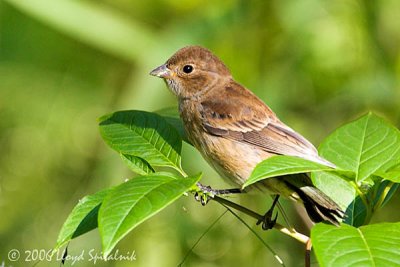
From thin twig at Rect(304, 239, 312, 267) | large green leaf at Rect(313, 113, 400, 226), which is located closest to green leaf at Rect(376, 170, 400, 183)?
large green leaf at Rect(313, 113, 400, 226)

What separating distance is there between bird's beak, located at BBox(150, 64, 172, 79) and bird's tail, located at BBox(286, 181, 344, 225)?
1.08m

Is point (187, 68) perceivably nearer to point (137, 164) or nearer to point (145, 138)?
point (145, 138)

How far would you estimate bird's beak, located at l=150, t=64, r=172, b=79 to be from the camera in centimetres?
397

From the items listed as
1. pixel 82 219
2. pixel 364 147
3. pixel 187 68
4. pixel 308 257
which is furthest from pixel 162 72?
pixel 308 257

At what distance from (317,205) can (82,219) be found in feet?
4.27

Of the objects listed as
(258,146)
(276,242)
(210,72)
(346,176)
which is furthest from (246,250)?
(346,176)

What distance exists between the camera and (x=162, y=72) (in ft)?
13.2

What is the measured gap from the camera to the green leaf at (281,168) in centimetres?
193

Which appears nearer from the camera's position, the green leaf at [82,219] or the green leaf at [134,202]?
the green leaf at [134,202]

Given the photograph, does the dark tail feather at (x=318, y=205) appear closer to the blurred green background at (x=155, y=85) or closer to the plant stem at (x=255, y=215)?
the plant stem at (x=255, y=215)

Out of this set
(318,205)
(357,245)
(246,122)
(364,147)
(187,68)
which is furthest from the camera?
(187,68)

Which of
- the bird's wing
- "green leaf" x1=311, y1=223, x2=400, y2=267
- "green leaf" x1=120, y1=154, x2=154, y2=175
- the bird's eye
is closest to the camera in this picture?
"green leaf" x1=311, y1=223, x2=400, y2=267

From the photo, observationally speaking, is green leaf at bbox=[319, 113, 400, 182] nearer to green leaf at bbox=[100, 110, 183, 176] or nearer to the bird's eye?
green leaf at bbox=[100, 110, 183, 176]

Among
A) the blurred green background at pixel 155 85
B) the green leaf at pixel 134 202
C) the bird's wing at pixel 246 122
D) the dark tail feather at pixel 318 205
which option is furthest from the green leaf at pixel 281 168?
the blurred green background at pixel 155 85
